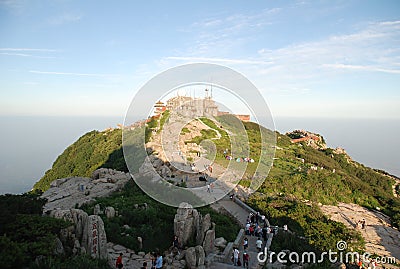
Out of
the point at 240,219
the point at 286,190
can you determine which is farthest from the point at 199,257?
the point at 286,190

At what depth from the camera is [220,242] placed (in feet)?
40.7

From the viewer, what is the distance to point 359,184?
30.5 m

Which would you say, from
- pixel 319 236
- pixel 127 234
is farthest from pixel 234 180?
pixel 127 234

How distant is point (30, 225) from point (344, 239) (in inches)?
604

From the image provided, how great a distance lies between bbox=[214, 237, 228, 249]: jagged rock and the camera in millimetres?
12233

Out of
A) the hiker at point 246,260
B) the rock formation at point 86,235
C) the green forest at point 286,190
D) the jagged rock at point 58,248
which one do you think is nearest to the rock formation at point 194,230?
the green forest at point 286,190

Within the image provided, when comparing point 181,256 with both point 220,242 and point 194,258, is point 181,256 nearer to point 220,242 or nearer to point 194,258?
point 194,258

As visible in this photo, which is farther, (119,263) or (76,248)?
(119,263)

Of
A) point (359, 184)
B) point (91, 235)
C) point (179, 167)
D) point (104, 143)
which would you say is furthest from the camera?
point (104, 143)

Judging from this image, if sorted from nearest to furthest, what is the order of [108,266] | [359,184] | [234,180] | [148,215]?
[108,266], [148,215], [234,180], [359,184]

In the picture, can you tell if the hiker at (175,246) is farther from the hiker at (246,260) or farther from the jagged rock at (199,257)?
the hiker at (246,260)

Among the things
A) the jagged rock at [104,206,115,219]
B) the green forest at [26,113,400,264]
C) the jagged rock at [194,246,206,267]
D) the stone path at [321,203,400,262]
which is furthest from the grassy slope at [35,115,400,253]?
the jagged rock at [194,246,206,267]

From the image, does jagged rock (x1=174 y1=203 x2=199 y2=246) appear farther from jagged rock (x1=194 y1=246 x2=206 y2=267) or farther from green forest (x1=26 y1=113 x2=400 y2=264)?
jagged rock (x1=194 y1=246 x2=206 y2=267)

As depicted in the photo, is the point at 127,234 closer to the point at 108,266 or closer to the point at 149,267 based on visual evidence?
the point at 149,267
